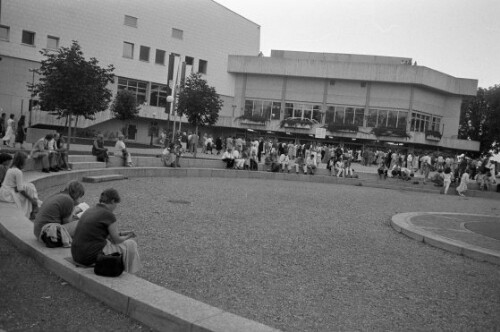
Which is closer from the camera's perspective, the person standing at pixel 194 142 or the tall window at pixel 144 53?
the person standing at pixel 194 142

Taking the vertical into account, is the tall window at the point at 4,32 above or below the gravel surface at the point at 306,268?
above

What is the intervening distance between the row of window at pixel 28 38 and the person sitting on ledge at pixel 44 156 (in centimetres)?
3070

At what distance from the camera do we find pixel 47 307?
4.88 meters

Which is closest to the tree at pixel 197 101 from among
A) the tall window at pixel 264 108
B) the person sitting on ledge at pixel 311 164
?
the person sitting on ledge at pixel 311 164

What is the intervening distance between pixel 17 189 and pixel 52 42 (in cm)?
3871

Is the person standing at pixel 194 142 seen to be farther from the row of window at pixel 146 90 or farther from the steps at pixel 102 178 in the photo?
the row of window at pixel 146 90

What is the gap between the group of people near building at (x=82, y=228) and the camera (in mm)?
5520

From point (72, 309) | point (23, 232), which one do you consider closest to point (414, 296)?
point (72, 309)

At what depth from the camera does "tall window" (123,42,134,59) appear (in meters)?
47.8

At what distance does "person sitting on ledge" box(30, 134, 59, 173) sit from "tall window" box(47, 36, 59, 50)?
31805 mm

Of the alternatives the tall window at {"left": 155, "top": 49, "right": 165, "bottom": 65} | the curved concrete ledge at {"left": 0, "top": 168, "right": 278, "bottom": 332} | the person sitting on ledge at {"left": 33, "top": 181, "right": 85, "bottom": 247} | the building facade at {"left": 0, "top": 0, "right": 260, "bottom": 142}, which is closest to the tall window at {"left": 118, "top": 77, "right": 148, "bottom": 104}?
the building facade at {"left": 0, "top": 0, "right": 260, "bottom": 142}

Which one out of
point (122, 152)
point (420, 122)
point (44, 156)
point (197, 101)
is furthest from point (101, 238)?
point (420, 122)

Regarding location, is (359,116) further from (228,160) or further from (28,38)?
(28,38)

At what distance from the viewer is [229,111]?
2199 inches
